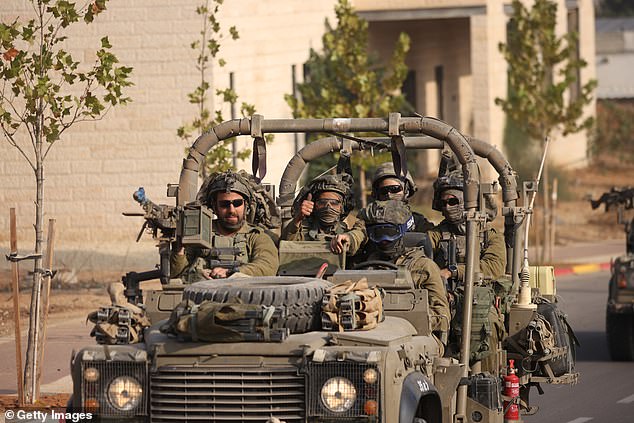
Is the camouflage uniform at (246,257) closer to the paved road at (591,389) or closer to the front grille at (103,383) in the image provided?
the front grille at (103,383)

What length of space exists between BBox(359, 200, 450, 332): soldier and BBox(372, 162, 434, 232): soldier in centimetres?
125

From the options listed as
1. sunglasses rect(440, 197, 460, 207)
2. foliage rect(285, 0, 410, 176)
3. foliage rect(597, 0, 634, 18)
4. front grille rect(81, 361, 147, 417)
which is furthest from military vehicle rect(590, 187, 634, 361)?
foliage rect(597, 0, 634, 18)

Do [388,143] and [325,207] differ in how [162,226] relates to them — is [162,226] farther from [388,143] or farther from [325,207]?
[388,143]

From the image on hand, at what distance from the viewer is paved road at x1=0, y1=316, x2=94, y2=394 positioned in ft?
45.9

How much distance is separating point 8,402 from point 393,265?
508 centimetres

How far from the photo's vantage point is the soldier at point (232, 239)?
920 centimetres

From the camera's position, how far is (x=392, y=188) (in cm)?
1080

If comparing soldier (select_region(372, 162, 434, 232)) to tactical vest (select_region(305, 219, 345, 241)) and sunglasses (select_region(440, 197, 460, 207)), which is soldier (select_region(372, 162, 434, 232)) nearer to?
sunglasses (select_region(440, 197, 460, 207))

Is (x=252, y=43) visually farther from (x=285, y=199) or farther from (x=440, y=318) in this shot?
(x=440, y=318)

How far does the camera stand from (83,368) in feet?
25.3

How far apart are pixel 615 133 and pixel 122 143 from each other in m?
27.9

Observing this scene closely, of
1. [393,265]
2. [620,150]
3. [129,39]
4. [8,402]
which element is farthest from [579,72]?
[393,265]

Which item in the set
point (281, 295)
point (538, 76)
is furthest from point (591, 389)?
point (538, 76)

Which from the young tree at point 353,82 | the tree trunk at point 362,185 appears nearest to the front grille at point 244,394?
the young tree at point 353,82
